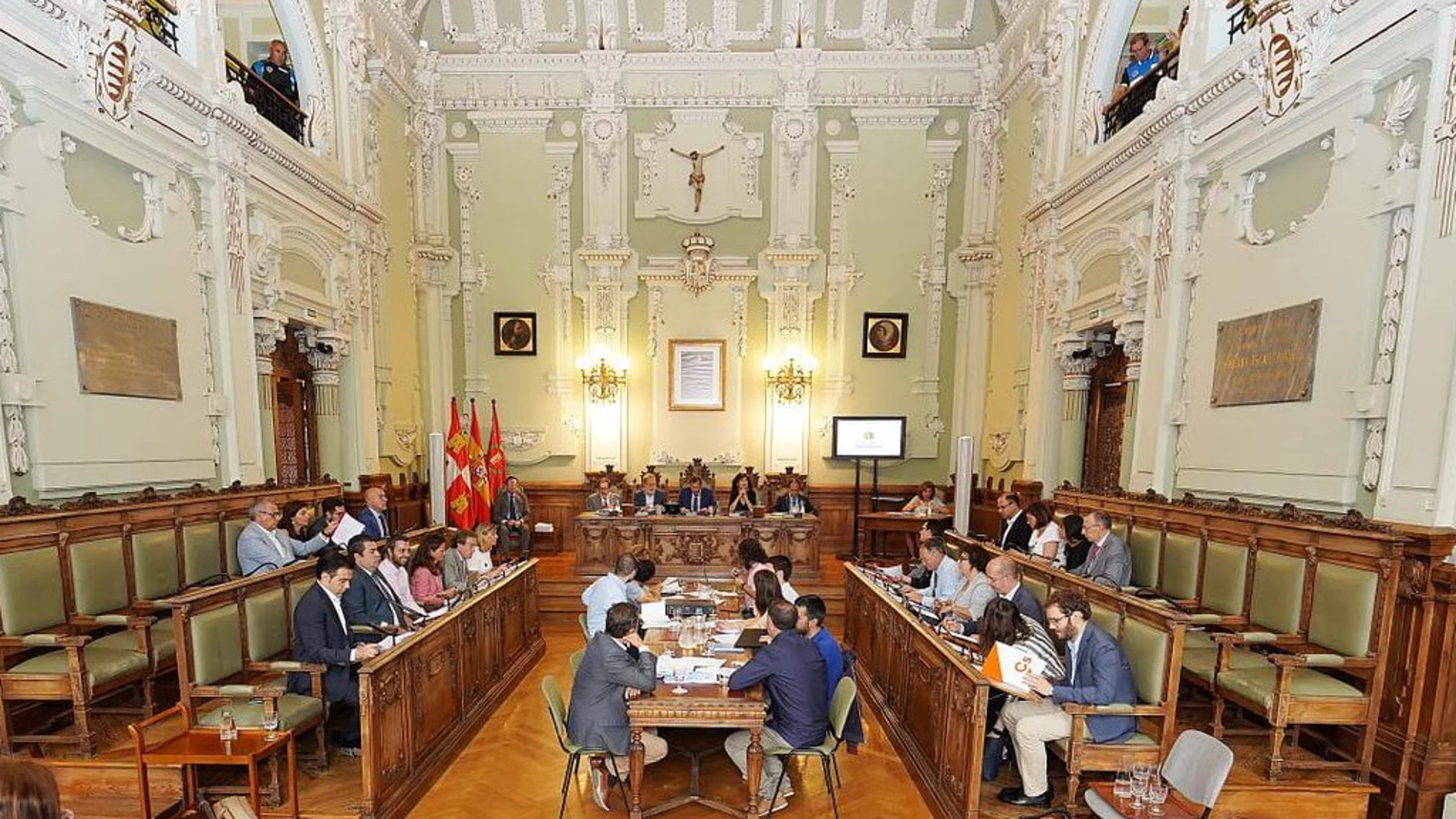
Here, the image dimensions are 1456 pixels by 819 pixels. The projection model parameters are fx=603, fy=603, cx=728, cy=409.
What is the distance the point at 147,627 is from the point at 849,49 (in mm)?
10754

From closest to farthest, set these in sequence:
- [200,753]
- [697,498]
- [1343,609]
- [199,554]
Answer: [200,753]
[1343,609]
[199,554]
[697,498]

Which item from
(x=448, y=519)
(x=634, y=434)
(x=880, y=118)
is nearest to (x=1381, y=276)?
(x=880, y=118)

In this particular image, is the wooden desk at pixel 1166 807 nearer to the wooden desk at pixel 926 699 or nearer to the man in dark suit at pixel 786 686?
the wooden desk at pixel 926 699

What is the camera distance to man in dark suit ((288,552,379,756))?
3643 mm

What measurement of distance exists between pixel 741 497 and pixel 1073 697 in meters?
5.70

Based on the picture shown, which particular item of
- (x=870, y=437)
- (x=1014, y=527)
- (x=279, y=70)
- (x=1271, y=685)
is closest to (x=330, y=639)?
(x=1271, y=685)

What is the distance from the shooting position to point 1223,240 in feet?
16.5

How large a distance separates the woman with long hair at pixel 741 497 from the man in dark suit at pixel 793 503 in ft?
1.40

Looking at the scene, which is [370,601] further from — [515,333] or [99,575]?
[515,333]

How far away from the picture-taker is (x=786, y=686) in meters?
3.37

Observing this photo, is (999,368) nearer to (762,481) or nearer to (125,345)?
(762,481)

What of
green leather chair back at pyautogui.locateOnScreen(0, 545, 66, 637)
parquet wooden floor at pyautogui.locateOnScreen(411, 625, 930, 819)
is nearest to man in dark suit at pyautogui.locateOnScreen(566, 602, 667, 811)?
parquet wooden floor at pyautogui.locateOnScreen(411, 625, 930, 819)

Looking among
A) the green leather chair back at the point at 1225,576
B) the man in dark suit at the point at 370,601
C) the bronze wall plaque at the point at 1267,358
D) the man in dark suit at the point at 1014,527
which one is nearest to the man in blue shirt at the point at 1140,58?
the bronze wall plaque at the point at 1267,358

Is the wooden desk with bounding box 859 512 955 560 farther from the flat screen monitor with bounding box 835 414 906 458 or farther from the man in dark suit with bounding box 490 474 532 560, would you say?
the man in dark suit with bounding box 490 474 532 560
